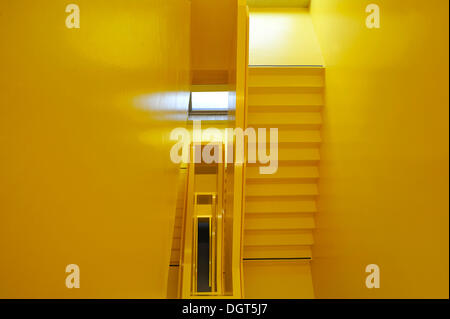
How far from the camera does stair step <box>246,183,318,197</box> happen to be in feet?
15.0

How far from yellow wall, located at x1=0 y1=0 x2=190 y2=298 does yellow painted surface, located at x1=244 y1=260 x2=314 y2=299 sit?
3.39 meters

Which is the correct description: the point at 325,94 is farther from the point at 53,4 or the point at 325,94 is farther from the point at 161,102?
the point at 53,4

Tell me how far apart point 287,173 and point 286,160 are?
190 mm

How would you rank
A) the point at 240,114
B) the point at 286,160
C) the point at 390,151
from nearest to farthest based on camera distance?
1. the point at 390,151
2. the point at 240,114
3. the point at 286,160

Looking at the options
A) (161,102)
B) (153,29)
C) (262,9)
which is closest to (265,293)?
(161,102)

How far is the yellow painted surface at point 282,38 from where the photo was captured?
5020mm

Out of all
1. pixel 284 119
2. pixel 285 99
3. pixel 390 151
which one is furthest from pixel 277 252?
pixel 390 151

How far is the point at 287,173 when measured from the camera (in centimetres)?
459

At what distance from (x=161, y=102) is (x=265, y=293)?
3420 millimetres

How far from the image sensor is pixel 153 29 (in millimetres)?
1971

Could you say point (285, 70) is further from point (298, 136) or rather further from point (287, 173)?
point (287, 173)

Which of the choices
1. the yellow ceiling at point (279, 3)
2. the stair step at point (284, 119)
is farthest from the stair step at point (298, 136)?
the yellow ceiling at point (279, 3)

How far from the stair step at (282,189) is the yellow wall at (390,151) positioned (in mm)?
589

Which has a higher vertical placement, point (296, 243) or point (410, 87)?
point (410, 87)
